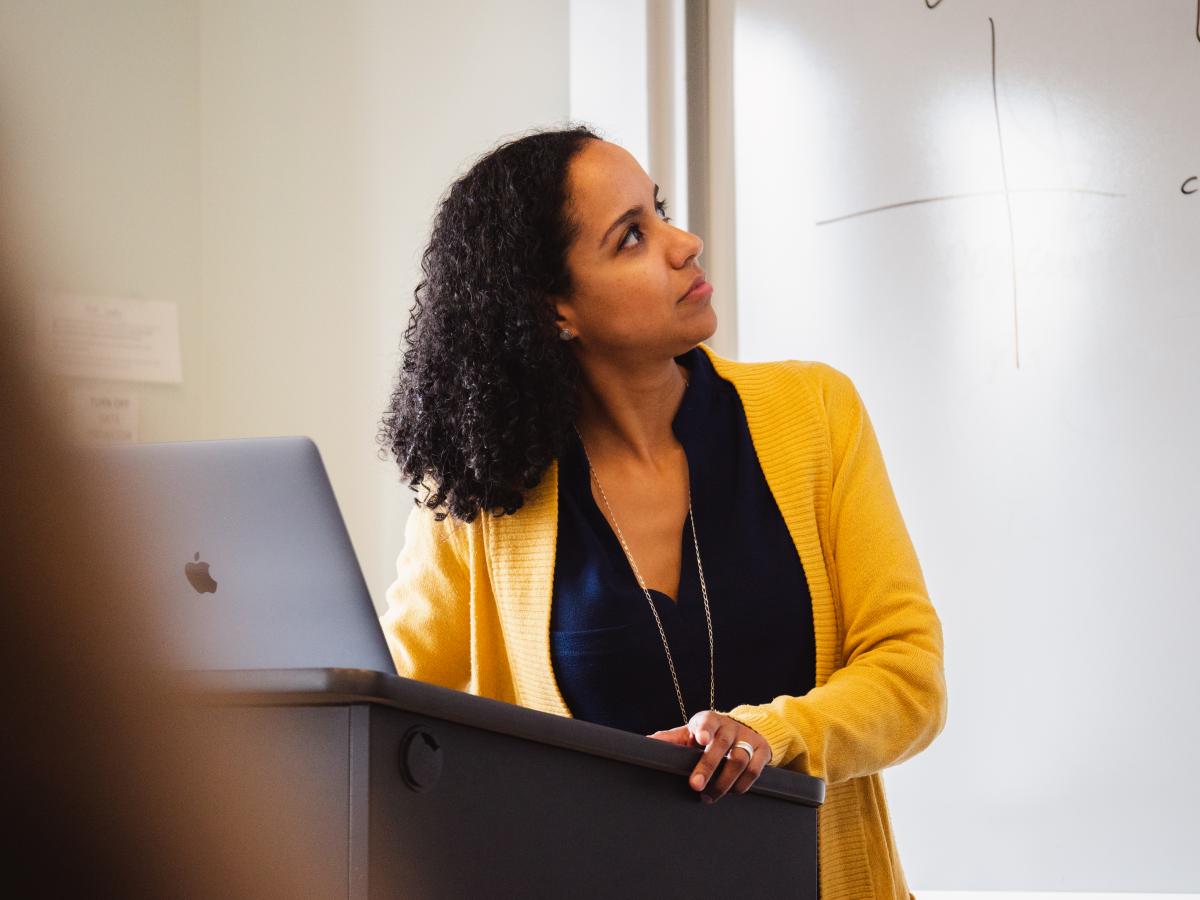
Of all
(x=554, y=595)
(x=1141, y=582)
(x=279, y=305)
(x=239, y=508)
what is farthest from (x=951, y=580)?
(x=279, y=305)

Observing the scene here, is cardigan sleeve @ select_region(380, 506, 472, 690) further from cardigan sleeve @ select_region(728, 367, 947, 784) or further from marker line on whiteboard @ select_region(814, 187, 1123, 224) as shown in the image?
marker line on whiteboard @ select_region(814, 187, 1123, 224)

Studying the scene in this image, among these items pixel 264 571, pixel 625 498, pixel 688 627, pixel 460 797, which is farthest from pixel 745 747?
pixel 625 498

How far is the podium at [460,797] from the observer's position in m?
0.51

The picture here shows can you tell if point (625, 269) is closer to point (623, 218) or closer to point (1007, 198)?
point (623, 218)

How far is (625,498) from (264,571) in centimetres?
51

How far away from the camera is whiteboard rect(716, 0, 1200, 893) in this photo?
5.09 ft

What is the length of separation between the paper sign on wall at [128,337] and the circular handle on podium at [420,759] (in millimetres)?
1531

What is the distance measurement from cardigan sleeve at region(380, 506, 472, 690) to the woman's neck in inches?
7.7

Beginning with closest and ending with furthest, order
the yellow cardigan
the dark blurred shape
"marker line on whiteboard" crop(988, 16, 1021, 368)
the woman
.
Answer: the dark blurred shape
the yellow cardigan
the woman
"marker line on whiteboard" crop(988, 16, 1021, 368)

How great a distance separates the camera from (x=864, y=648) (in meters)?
1.23

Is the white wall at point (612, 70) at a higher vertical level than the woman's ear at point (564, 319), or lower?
higher

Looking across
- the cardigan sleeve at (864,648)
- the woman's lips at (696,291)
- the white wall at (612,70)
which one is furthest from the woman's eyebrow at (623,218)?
the white wall at (612,70)

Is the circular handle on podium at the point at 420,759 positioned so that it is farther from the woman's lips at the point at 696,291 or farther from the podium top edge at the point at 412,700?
the woman's lips at the point at 696,291

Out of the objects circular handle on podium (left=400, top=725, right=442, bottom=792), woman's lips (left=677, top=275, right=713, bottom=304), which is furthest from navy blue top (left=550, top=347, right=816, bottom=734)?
circular handle on podium (left=400, top=725, right=442, bottom=792)
